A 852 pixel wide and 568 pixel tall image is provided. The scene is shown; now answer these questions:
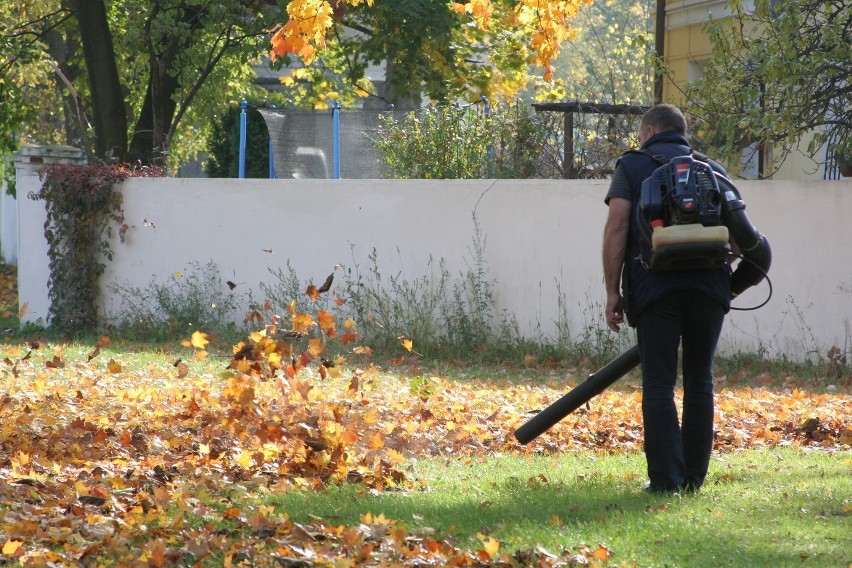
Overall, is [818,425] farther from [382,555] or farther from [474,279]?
[474,279]

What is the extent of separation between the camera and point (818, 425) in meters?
7.24

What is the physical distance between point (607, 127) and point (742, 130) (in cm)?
199

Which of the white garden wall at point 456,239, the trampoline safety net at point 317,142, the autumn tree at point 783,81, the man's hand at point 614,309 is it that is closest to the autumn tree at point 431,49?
the trampoline safety net at point 317,142

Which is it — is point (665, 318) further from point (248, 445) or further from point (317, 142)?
point (317, 142)

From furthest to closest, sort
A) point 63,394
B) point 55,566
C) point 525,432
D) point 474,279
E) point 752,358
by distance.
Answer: point 474,279 < point 752,358 < point 63,394 < point 525,432 < point 55,566

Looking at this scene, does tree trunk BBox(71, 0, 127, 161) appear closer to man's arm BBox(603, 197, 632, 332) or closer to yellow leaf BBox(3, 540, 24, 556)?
man's arm BBox(603, 197, 632, 332)

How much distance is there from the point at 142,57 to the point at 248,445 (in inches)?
603

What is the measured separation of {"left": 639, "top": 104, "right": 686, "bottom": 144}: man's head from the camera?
5.23m

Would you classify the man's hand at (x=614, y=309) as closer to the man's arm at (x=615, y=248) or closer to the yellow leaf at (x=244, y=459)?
the man's arm at (x=615, y=248)

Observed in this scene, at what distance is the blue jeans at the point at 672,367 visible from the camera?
4.97 meters

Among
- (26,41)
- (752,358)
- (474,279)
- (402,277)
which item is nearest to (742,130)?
(752,358)

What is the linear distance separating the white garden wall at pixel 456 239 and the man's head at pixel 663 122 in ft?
18.2

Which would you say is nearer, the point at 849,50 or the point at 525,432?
the point at 525,432

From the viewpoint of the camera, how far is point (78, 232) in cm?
1336
